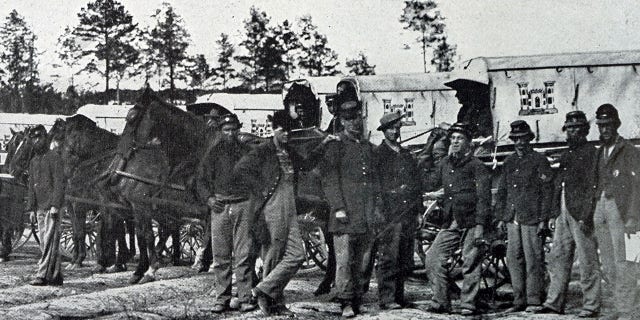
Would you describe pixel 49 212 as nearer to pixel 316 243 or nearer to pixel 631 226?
pixel 316 243

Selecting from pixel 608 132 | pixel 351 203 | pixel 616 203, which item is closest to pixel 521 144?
pixel 608 132

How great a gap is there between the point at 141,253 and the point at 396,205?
413 centimetres

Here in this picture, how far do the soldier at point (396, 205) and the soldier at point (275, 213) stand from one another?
2.51 feet

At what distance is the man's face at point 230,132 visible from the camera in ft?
27.2

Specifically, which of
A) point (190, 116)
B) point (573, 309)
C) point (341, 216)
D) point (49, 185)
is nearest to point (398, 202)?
point (341, 216)

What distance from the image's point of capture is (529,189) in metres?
7.77

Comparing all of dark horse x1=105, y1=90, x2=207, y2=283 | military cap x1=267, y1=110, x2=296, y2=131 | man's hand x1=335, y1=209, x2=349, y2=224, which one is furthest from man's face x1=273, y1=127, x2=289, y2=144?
dark horse x1=105, y1=90, x2=207, y2=283

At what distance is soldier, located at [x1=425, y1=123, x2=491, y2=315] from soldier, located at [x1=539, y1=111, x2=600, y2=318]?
772mm

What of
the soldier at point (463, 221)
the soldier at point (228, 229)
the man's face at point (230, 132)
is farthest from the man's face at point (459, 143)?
the man's face at point (230, 132)

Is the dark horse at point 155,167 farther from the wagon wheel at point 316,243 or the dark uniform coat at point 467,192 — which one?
the dark uniform coat at point 467,192

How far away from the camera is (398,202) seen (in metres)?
8.33

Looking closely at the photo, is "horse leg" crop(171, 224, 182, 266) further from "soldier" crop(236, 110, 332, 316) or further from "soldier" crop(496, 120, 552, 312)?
"soldier" crop(496, 120, 552, 312)

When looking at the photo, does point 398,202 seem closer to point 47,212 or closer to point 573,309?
point 573,309

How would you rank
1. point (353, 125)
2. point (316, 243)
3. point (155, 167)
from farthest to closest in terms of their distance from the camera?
point (316, 243) < point (155, 167) < point (353, 125)
